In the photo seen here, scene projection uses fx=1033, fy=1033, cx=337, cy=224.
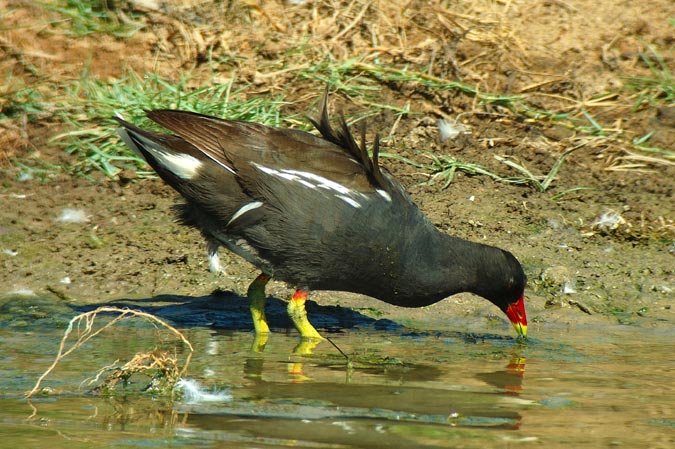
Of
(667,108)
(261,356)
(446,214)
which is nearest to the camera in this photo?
(261,356)

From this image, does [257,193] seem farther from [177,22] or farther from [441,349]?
[177,22]

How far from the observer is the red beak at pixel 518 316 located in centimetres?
605

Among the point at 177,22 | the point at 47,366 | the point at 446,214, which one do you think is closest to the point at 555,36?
the point at 446,214

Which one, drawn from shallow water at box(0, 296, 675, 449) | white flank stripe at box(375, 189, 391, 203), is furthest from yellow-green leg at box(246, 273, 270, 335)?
white flank stripe at box(375, 189, 391, 203)

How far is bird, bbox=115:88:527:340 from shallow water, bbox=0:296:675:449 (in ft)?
1.27

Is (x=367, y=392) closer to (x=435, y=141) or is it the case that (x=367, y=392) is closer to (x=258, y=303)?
(x=258, y=303)

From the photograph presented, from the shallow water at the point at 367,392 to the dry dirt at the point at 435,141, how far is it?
61cm

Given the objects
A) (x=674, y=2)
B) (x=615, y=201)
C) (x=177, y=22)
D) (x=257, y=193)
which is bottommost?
(x=257, y=193)

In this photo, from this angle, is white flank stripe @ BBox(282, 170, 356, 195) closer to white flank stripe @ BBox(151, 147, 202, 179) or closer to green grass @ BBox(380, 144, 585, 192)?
white flank stripe @ BBox(151, 147, 202, 179)

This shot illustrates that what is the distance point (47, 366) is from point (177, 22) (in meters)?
4.73

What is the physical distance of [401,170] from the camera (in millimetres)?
7715

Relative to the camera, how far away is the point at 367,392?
4.54 meters

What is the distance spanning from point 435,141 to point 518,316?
92.3 inches

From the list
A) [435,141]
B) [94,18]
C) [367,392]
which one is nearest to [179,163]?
[367,392]
